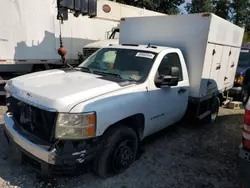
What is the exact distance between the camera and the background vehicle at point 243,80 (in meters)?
6.57

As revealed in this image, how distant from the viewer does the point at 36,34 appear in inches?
292

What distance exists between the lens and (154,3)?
Answer: 25.0 meters

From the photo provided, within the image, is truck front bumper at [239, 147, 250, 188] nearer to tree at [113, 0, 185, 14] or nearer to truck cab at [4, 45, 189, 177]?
truck cab at [4, 45, 189, 177]

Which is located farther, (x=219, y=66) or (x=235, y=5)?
(x=235, y=5)

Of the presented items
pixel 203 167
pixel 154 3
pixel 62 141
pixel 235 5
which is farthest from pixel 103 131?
pixel 235 5

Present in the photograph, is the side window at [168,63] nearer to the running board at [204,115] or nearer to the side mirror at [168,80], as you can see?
the side mirror at [168,80]

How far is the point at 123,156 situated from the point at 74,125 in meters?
1.05

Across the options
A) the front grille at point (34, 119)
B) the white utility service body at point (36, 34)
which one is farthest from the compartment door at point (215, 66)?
the white utility service body at point (36, 34)

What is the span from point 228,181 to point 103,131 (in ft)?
7.06

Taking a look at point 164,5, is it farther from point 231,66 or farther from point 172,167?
point 172,167

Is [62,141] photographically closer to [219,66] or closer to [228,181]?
[228,181]

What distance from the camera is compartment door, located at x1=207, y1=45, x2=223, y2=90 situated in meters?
5.14

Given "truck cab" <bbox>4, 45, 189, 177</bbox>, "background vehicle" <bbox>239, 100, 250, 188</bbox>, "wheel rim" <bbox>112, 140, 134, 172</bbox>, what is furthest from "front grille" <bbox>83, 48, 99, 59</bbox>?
"background vehicle" <bbox>239, 100, 250, 188</bbox>

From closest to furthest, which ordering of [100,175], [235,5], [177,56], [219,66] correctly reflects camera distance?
[100,175]
[177,56]
[219,66]
[235,5]
